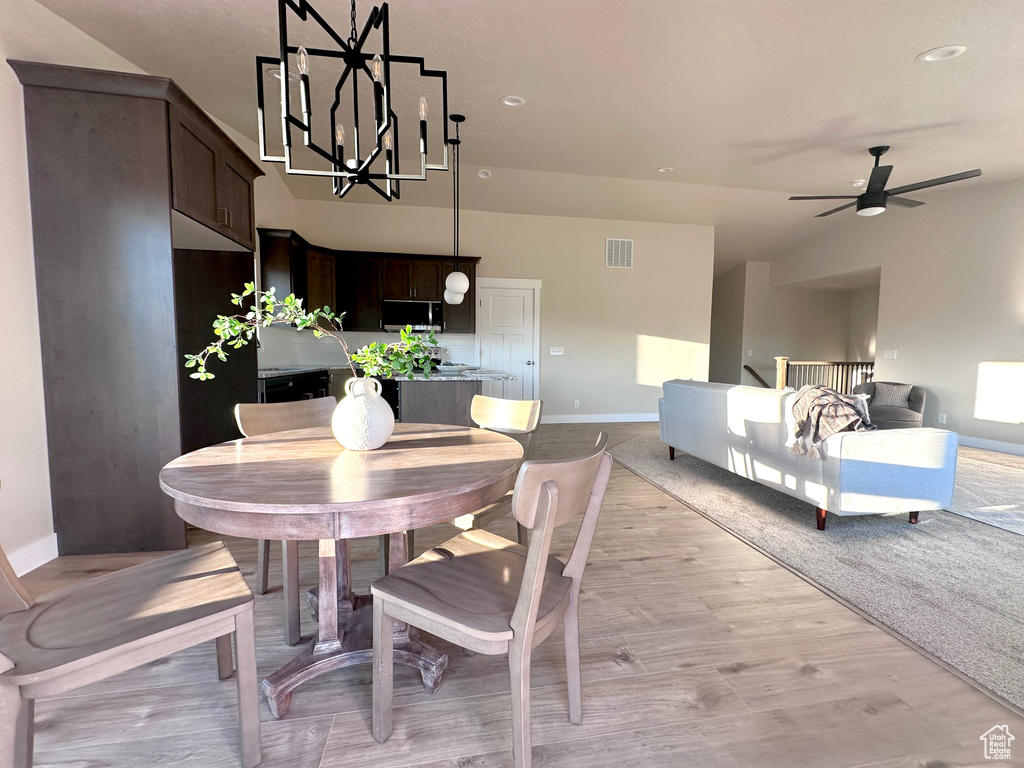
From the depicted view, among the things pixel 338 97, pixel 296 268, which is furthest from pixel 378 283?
pixel 338 97

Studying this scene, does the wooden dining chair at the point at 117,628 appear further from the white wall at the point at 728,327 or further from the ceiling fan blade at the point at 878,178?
the white wall at the point at 728,327

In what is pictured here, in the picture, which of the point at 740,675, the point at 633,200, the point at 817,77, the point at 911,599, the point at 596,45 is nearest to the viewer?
the point at 740,675

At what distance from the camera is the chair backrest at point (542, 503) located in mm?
1079

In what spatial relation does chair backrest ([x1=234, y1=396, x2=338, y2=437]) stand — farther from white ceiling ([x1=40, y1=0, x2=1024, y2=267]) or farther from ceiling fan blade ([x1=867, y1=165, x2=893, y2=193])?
ceiling fan blade ([x1=867, y1=165, x2=893, y2=193])

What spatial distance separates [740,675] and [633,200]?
19.6 feet

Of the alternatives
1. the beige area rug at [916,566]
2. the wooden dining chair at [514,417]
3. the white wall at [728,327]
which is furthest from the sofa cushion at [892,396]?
the wooden dining chair at [514,417]

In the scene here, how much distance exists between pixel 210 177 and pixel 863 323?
35.1 feet

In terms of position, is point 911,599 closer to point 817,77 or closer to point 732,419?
point 732,419

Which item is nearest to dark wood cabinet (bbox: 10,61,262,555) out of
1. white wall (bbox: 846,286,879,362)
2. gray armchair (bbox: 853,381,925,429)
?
gray armchair (bbox: 853,381,925,429)

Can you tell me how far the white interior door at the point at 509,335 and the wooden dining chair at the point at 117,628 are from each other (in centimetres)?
548

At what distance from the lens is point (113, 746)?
135 cm

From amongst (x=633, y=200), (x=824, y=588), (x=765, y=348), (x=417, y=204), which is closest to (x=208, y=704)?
(x=824, y=588)

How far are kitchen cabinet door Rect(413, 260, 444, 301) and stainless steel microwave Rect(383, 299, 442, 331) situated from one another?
92mm

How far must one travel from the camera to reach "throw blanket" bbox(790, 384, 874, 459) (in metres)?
2.86
